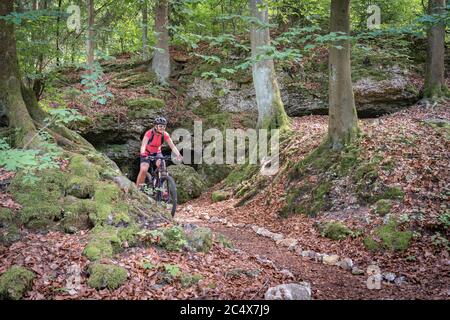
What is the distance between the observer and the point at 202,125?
14.5 meters

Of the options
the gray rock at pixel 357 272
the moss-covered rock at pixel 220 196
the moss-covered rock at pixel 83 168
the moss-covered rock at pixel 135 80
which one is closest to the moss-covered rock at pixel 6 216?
the moss-covered rock at pixel 83 168

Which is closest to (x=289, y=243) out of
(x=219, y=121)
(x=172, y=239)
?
(x=172, y=239)

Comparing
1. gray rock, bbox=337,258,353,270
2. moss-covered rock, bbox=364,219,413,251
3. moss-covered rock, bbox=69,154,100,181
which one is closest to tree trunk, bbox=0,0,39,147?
moss-covered rock, bbox=69,154,100,181

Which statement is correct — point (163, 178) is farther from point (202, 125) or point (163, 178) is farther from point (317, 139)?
point (202, 125)

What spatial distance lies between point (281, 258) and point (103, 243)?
3057 millimetres

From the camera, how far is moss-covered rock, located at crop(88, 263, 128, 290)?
4.21 meters

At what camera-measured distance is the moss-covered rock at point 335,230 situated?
6.83 metres

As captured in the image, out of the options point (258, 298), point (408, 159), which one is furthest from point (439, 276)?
point (408, 159)

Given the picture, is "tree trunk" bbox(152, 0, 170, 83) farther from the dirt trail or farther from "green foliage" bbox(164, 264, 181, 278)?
"green foliage" bbox(164, 264, 181, 278)

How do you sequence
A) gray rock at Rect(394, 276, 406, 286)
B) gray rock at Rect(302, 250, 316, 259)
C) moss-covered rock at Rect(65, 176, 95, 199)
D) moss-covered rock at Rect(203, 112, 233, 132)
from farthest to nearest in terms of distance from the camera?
1. moss-covered rock at Rect(203, 112, 233, 132)
2. gray rock at Rect(302, 250, 316, 259)
3. moss-covered rock at Rect(65, 176, 95, 199)
4. gray rock at Rect(394, 276, 406, 286)

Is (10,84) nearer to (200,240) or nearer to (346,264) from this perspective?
(200,240)

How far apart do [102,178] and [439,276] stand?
223 inches

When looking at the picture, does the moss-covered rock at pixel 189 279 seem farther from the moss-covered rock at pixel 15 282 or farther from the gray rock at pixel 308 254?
the gray rock at pixel 308 254

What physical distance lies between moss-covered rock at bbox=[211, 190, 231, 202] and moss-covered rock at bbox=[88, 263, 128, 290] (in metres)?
7.07
